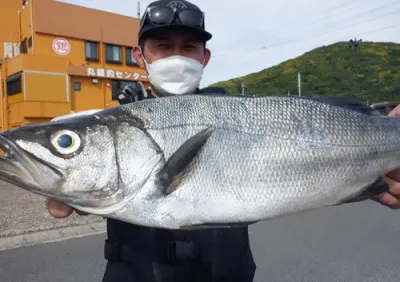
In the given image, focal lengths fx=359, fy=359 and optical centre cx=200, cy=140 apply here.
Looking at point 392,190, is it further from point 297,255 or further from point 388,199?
point 297,255

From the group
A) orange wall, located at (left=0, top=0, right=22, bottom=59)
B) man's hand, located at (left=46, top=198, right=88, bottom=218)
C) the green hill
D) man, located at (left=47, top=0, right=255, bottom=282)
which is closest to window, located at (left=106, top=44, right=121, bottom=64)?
orange wall, located at (left=0, top=0, right=22, bottom=59)

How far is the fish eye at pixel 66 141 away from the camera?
1.50 metres

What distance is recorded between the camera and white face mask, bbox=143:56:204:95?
2211 millimetres

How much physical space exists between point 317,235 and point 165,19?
4.49 m

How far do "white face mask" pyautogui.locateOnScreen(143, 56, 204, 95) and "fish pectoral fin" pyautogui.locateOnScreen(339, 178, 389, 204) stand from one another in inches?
45.5

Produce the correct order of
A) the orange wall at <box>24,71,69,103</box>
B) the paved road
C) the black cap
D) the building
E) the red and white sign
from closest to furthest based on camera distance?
the black cap, the paved road, the orange wall at <box>24,71,69,103</box>, the building, the red and white sign

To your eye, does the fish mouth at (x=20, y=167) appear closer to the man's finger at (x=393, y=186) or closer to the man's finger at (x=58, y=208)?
the man's finger at (x=58, y=208)

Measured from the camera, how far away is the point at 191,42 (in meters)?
2.28

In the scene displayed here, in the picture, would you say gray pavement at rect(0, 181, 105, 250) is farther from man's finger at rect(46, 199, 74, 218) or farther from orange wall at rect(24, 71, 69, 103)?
orange wall at rect(24, 71, 69, 103)

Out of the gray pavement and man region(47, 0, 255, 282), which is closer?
man region(47, 0, 255, 282)

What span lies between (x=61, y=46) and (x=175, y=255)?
62.4 ft

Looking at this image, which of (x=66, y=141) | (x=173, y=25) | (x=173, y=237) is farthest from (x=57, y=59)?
(x=66, y=141)

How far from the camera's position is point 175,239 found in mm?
1944

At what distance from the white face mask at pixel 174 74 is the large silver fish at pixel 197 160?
1.87 ft
